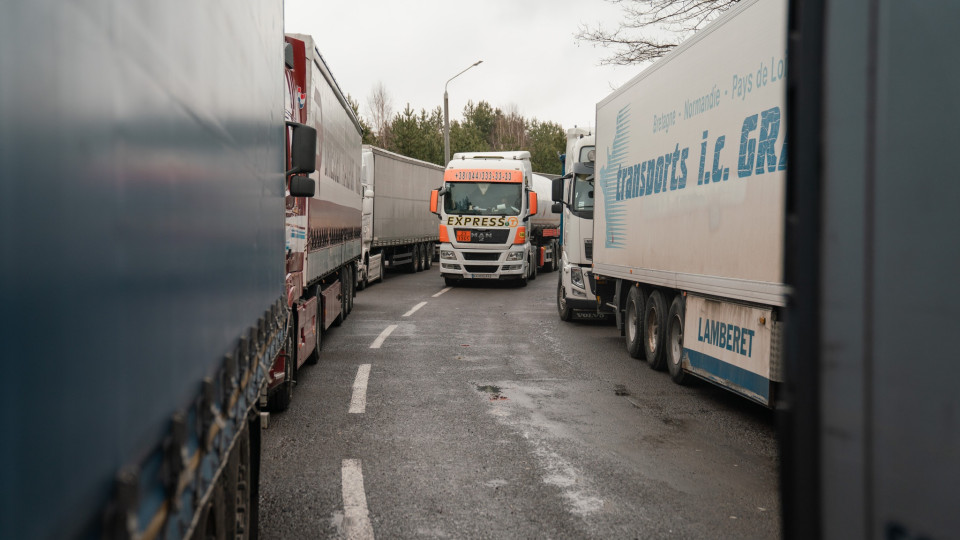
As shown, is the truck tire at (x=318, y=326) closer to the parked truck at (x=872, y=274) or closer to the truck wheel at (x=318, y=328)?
the truck wheel at (x=318, y=328)

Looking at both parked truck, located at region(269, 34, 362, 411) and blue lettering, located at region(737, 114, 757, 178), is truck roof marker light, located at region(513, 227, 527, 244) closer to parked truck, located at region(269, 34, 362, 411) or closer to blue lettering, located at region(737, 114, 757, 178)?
parked truck, located at region(269, 34, 362, 411)

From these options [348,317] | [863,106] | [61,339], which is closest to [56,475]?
[61,339]

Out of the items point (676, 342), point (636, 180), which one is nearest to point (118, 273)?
point (676, 342)

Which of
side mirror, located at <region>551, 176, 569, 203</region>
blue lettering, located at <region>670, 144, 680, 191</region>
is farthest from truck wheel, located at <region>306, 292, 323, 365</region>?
side mirror, located at <region>551, 176, 569, 203</region>

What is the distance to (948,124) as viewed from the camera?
1.62 metres

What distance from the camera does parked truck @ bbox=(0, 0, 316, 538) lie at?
1.32 m

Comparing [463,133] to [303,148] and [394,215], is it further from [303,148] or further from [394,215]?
[303,148]

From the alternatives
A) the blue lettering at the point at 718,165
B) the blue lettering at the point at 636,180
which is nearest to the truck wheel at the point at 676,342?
the blue lettering at the point at 636,180

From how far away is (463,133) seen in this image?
84438mm

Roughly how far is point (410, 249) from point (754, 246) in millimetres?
27254

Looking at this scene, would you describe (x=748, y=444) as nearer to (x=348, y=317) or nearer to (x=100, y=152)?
(x=100, y=152)

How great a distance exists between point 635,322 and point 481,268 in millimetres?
14019

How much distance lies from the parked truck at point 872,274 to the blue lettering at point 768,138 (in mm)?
5781

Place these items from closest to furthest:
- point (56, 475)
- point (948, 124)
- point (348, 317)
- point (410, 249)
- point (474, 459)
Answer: point (56, 475), point (948, 124), point (474, 459), point (348, 317), point (410, 249)
